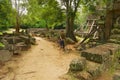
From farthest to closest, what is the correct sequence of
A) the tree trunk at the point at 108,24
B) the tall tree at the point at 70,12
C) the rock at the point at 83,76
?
the tall tree at the point at 70,12, the tree trunk at the point at 108,24, the rock at the point at 83,76

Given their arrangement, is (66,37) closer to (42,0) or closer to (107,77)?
(42,0)

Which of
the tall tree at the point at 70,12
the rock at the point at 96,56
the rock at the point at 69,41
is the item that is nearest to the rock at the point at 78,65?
the rock at the point at 96,56

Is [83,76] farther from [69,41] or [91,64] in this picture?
[69,41]

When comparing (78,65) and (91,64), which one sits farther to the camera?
(91,64)

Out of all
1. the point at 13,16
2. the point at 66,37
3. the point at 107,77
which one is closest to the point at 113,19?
the point at 66,37

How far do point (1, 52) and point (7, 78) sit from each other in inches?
138

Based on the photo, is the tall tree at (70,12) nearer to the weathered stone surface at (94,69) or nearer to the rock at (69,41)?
the rock at (69,41)

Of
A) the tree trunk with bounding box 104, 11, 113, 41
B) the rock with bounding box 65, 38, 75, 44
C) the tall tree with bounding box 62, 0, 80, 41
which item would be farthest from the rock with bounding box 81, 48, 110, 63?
the tall tree with bounding box 62, 0, 80, 41

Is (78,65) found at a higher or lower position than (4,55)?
higher

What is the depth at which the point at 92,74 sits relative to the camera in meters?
4.99

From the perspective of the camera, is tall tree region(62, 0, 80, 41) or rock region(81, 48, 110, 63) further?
tall tree region(62, 0, 80, 41)

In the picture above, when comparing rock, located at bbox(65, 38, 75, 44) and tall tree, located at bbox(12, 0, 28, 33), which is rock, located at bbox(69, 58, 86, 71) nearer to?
rock, located at bbox(65, 38, 75, 44)

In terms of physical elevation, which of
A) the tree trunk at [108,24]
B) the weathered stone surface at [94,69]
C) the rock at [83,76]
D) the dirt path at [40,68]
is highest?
the tree trunk at [108,24]

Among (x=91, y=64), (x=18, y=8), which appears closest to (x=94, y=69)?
(x=91, y=64)
